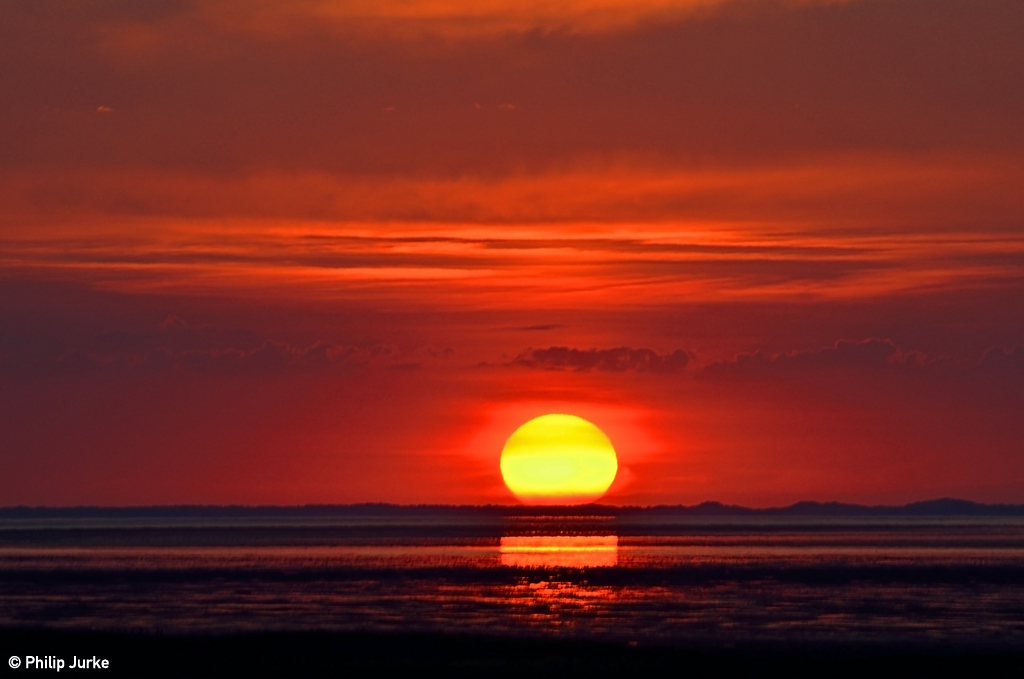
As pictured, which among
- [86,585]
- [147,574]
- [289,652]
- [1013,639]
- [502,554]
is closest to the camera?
[289,652]

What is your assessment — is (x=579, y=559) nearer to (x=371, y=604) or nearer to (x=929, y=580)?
(x=929, y=580)

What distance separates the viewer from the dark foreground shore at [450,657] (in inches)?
1602

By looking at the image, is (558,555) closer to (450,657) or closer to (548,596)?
(548,596)

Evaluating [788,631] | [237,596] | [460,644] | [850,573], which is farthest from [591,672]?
[850,573]

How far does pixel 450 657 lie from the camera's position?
44.0m

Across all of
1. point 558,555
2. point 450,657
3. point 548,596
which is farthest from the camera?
point 558,555

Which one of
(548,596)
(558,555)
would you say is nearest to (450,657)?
(548,596)

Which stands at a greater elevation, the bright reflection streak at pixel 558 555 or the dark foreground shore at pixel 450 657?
the bright reflection streak at pixel 558 555

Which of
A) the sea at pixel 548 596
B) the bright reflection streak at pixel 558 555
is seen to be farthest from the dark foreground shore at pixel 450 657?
the bright reflection streak at pixel 558 555

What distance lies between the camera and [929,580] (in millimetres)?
79938

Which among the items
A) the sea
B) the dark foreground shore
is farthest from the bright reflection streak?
the dark foreground shore

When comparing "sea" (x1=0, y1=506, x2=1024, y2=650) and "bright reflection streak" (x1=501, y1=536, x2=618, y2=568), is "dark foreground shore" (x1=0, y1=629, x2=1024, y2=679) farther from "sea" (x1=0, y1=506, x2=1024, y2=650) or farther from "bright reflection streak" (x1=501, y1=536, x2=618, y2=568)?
"bright reflection streak" (x1=501, y1=536, x2=618, y2=568)

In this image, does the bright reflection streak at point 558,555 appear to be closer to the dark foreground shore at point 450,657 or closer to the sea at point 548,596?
the sea at point 548,596

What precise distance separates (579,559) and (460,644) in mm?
64052
